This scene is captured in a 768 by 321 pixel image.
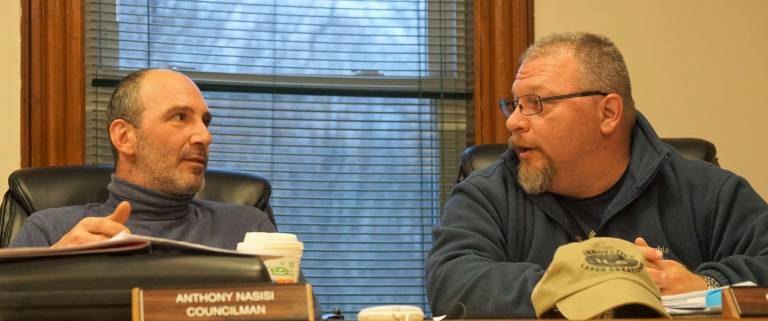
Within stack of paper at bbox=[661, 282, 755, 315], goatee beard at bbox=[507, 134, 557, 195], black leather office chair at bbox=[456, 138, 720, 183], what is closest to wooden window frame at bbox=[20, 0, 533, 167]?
black leather office chair at bbox=[456, 138, 720, 183]

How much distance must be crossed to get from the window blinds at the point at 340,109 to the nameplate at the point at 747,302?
2.11m

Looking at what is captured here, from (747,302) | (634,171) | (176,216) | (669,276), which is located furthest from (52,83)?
(747,302)

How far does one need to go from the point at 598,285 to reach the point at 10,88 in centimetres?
221

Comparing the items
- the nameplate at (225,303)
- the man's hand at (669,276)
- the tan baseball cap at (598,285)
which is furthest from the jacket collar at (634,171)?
the nameplate at (225,303)

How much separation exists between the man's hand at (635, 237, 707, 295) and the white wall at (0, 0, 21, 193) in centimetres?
189

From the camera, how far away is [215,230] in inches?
100

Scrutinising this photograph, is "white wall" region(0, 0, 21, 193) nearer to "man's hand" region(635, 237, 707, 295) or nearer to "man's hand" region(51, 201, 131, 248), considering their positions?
"man's hand" region(51, 201, 131, 248)

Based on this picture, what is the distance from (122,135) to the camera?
2648mm

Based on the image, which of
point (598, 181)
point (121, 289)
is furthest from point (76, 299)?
point (598, 181)

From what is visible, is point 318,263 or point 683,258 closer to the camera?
point 683,258

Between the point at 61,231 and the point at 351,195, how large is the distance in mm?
1207

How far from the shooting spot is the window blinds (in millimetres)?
3354

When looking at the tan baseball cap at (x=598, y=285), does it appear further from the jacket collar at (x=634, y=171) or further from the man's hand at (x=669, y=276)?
the jacket collar at (x=634, y=171)

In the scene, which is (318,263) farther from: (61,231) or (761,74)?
(761,74)
